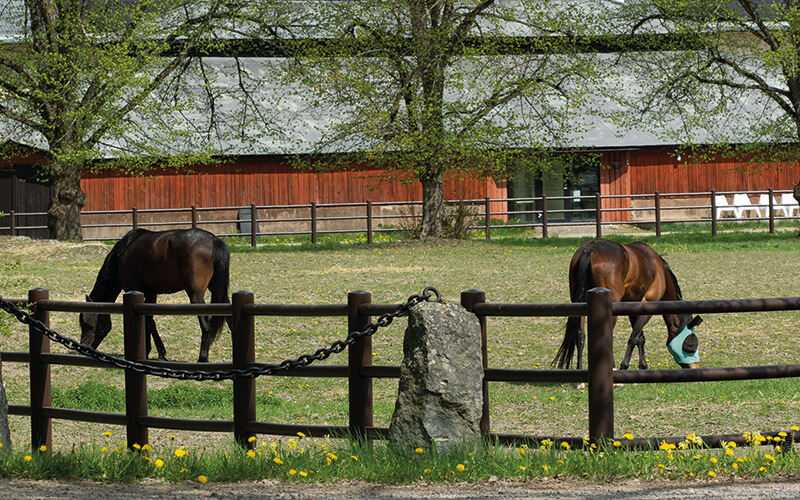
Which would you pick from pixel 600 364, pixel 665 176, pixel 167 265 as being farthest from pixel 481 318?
pixel 665 176

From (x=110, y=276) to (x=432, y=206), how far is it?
15.1 metres

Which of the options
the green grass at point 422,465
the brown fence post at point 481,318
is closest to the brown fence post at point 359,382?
the green grass at point 422,465

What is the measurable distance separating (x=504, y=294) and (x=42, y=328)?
400 inches

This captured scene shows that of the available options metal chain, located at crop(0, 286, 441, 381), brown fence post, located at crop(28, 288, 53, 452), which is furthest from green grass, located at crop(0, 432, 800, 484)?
brown fence post, located at crop(28, 288, 53, 452)

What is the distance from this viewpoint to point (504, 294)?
1589 centimetres

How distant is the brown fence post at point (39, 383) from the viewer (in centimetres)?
737

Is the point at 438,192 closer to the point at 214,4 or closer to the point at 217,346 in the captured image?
the point at 214,4

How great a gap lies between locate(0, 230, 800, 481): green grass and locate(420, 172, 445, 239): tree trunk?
8.09ft

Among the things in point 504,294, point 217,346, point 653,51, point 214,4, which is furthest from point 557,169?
point 217,346

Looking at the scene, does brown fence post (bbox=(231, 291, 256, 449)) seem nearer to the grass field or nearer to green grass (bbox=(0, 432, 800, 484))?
green grass (bbox=(0, 432, 800, 484))

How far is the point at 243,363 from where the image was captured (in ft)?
21.4

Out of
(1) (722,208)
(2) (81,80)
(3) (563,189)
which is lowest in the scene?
→ (1) (722,208)

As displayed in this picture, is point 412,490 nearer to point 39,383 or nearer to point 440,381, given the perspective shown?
point 440,381

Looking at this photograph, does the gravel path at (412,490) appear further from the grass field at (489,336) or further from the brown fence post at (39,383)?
the grass field at (489,336)
